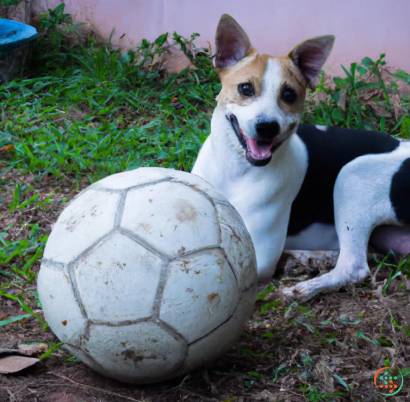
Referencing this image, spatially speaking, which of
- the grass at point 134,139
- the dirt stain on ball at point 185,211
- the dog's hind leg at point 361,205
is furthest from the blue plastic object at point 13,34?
the dirt stain on ball at point 185,211

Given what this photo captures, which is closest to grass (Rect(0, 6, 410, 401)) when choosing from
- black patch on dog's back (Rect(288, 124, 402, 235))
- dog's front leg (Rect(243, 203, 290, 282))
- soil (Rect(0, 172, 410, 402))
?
soil (Rect(0, 172, 410, 402))

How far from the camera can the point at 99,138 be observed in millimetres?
4848

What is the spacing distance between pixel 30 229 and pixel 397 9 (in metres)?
4.09

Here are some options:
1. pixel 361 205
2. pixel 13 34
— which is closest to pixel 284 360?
pixel 361 205

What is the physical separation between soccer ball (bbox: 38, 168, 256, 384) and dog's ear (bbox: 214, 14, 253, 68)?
1496 mm

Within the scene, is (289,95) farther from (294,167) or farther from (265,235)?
(265,235)

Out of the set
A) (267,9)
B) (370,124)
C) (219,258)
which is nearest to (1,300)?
(219,258)

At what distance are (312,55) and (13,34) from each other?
3.80m

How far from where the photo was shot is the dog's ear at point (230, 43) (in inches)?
132

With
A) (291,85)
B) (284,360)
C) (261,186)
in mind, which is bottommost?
(284,360)

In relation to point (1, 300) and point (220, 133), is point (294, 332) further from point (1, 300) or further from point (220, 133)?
point (1, 300)

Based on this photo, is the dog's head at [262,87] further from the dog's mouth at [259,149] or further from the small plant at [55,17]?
the small plant at [55,17]

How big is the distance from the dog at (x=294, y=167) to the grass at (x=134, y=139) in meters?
0.26

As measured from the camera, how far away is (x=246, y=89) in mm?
3232
